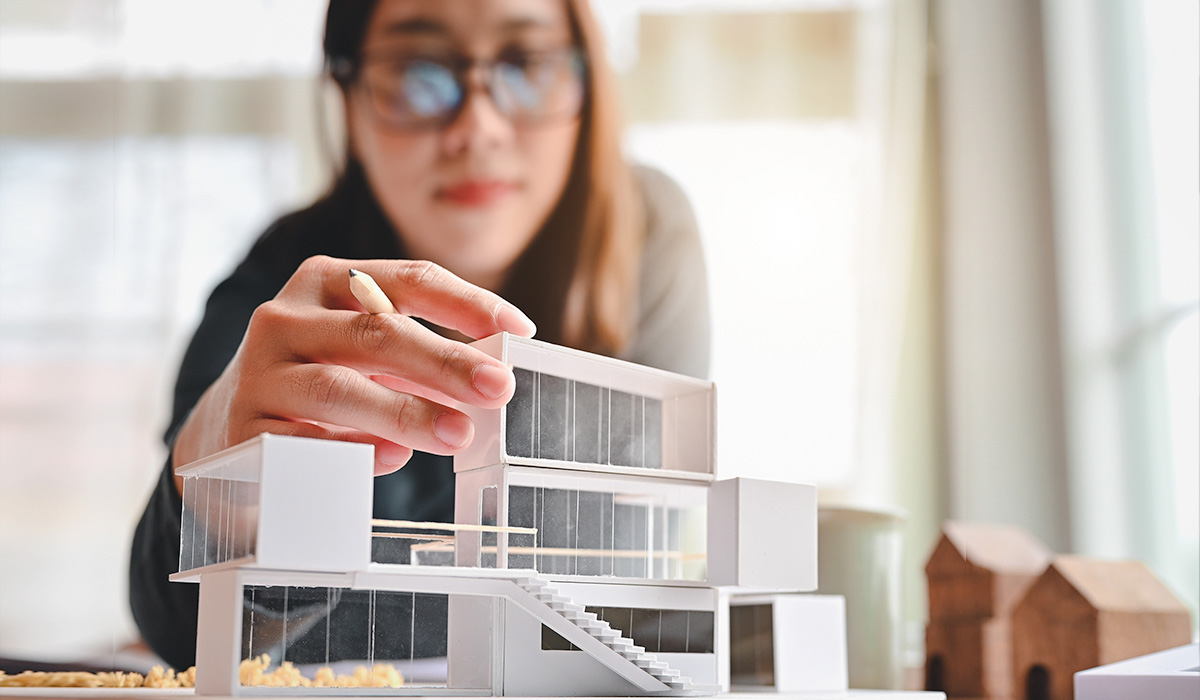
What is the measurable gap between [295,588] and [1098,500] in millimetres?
1259

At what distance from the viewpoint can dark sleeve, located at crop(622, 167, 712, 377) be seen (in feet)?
5.39

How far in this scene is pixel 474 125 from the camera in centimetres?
157

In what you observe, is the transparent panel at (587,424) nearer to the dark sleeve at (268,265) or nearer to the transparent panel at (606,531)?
the transparent panel at (606,531)

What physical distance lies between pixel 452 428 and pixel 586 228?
92 centimetres

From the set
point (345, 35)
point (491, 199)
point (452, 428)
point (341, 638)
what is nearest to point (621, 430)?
point (452, 428)

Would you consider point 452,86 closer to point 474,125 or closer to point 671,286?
point 474,125

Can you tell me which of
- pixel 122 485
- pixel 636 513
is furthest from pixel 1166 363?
pixel 122 485

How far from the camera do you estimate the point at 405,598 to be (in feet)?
2.38

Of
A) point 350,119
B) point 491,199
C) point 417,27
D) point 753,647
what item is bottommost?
point 753,647

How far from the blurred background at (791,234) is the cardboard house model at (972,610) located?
41 cm

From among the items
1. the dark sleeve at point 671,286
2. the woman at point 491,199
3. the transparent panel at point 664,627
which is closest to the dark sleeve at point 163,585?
the woman at point 491,199

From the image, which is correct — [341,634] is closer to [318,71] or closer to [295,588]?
[295,588]

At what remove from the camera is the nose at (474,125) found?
1571 mm

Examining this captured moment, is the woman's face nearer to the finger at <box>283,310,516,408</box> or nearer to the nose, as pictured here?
the nose
